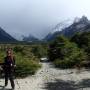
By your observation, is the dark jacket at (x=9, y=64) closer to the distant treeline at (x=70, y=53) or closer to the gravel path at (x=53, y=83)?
the gravel path at (x=53, y=83)

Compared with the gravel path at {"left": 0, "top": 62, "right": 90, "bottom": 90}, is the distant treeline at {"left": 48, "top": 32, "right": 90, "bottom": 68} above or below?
above

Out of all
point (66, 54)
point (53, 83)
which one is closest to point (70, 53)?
point (66, 54)

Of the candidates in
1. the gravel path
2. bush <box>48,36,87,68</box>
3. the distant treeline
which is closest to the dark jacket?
the gravel path

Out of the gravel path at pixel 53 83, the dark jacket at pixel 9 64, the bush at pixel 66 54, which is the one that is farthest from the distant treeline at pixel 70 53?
the dark jacket at pixel 9 64

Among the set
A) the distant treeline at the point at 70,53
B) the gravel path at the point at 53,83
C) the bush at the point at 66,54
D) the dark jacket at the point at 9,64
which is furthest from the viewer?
the bush at the point at 66,54

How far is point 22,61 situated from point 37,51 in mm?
33783

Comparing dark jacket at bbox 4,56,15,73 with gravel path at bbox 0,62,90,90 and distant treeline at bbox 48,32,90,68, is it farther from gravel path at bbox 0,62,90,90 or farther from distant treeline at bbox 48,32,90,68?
distant treeline at bbox 48,32,90,68

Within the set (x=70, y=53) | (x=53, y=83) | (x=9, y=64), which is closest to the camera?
(x=9, y=64)

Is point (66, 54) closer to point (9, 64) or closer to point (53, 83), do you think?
point (53, 83)

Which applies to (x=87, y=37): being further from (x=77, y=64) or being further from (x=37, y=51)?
(x=37, y=51)

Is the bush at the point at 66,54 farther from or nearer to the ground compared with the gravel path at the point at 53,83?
farther from the ground

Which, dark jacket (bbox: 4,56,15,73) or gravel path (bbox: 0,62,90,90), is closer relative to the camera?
dark jacket (bbox: 4,56,15,73)

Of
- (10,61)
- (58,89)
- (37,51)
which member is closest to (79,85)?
(58,89)

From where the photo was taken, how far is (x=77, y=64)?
30.8m
